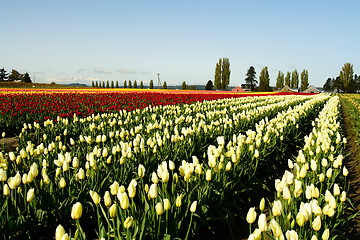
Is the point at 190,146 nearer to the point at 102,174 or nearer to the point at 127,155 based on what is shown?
the point at 127,155

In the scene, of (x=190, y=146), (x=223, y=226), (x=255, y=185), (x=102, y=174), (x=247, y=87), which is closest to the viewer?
(x=223, y=226)

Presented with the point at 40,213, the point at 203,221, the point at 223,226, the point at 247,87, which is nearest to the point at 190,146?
Result: the point at 223,226

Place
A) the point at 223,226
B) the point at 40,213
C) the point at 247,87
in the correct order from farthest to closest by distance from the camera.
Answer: the point at 247,87, the point at 223,226, the point at 40,213

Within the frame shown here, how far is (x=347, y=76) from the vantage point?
79062mm

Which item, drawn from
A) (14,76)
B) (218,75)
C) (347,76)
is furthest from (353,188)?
(14,76)

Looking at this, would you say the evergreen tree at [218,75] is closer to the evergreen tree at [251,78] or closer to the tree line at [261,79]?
the tree line at [261,79]

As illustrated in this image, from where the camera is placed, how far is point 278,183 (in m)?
2.66

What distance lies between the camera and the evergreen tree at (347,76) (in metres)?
78.1

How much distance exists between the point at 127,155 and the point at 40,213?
1243 millimetres

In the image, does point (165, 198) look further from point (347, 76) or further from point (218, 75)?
point (347, 76)

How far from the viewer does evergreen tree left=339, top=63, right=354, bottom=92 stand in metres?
78.1

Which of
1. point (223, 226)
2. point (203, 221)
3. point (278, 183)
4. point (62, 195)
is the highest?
point (278, 183)

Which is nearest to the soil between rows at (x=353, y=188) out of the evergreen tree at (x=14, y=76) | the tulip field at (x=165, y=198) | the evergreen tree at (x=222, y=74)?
the tulip field at (x=165, y=198)

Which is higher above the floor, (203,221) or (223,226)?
(203,221)
